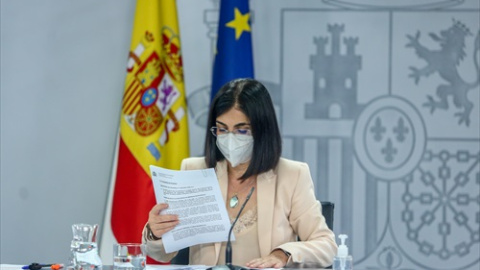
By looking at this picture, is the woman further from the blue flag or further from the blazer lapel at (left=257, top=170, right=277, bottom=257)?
the blue flag

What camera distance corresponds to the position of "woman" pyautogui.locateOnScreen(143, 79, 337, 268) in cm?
308

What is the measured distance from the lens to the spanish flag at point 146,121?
4.52 metres

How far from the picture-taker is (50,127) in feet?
15.8

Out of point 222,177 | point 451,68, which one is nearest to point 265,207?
point 222,177

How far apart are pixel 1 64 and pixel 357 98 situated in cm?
217

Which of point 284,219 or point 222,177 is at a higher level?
point 222,177

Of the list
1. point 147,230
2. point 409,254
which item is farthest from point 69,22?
point 409,254

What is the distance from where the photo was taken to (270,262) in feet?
9.30

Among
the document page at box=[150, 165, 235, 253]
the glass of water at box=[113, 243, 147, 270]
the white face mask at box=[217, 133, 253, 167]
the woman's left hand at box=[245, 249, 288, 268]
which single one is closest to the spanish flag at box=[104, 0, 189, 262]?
the white face mask at box=[217, 133, 253, 167]

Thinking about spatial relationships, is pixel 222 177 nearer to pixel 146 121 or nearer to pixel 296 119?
pixel 146 121

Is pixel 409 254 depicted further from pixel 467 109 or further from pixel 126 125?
pixel 126 125

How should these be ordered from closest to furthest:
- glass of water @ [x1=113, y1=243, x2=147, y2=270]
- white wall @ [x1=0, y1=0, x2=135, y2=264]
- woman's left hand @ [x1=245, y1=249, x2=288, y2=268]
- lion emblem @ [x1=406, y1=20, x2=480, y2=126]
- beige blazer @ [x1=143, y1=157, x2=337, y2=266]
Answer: glass of water @ [x1=113, y1=243, x2=147, y2=270]
woman's left hand @ [x1=245, y1=249, x2=288, y2=268]
beige blazer @ [x1=143, y1=157, x2=337, y2=266]
lion emblem @ [x1=406, y1=20, x2=480, y2=126]
white wall @ [x1=0, y1=0, x2=135, y2=264]

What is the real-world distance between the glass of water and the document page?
35cm

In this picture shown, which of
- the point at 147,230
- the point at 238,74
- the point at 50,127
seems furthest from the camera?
the point at 50,127
